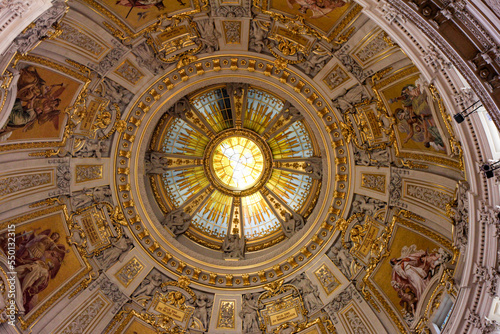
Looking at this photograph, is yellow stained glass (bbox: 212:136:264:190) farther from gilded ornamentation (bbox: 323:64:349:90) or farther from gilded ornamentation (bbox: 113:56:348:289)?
gilded ornamentation (bbox: 323:64:349:90)

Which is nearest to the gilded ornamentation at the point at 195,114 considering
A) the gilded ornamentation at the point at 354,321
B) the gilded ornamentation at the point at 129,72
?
the gilded ornamentation at the point at 129,72

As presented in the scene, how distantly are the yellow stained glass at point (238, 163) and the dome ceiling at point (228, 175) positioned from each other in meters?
0.07

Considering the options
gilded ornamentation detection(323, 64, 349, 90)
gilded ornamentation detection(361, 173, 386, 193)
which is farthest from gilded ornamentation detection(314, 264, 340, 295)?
gilded ornamentation detection(323, 64, 349, 90)

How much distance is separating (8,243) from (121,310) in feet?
16.0

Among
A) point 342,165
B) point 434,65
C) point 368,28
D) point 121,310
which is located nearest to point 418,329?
point 342,165

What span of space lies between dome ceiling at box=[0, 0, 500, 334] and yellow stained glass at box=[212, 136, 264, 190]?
70 mm

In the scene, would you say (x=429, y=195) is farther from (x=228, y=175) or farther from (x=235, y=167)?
(x=228, y=175)

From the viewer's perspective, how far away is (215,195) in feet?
61.6

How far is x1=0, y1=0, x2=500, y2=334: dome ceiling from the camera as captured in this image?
1255 cm

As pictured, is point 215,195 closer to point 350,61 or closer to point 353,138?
point 353,138

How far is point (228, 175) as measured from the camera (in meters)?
18.9

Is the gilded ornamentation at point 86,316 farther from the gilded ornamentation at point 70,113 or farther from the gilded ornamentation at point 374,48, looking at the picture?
the gilded ornamentation at point 374,48

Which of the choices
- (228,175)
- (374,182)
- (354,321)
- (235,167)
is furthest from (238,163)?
(354,321)

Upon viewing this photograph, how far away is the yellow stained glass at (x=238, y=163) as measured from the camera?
61.0ft
